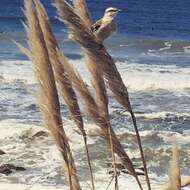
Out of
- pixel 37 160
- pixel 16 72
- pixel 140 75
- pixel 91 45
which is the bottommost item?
pixel 140 75

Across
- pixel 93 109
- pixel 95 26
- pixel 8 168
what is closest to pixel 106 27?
pixel 95 26

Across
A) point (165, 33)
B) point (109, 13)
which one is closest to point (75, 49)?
point (165, 33)

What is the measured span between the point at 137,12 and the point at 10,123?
45884 millimetres

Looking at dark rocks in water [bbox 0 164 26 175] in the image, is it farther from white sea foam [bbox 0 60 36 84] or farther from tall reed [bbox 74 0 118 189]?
white sea foam [bbox 0 60 36 84]

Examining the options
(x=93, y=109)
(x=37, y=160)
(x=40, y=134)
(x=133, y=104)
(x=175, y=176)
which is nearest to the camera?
(x=175, y=176)

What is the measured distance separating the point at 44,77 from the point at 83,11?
0.32 meters

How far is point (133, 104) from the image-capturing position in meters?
16.2

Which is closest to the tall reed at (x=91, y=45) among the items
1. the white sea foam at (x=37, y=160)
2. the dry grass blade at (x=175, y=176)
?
the dry grass blade at (x=175, y=176)

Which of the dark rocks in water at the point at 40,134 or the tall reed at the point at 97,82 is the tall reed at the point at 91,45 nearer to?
the tall reed at the point at 97,82

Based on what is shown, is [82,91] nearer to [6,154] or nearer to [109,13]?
[109,13]

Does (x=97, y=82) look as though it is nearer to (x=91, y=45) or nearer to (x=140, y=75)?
(x=91, y=45)

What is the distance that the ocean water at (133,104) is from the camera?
10.3 metres

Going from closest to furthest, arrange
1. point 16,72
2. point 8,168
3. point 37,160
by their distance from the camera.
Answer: point 8,168 < point 37,160 < point 16,72

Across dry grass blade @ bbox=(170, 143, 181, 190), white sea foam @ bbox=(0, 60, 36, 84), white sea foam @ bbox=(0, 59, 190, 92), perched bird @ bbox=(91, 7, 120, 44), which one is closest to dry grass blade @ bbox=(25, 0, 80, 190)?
perched bird @ bbox=(91, 7, 120, 44)
